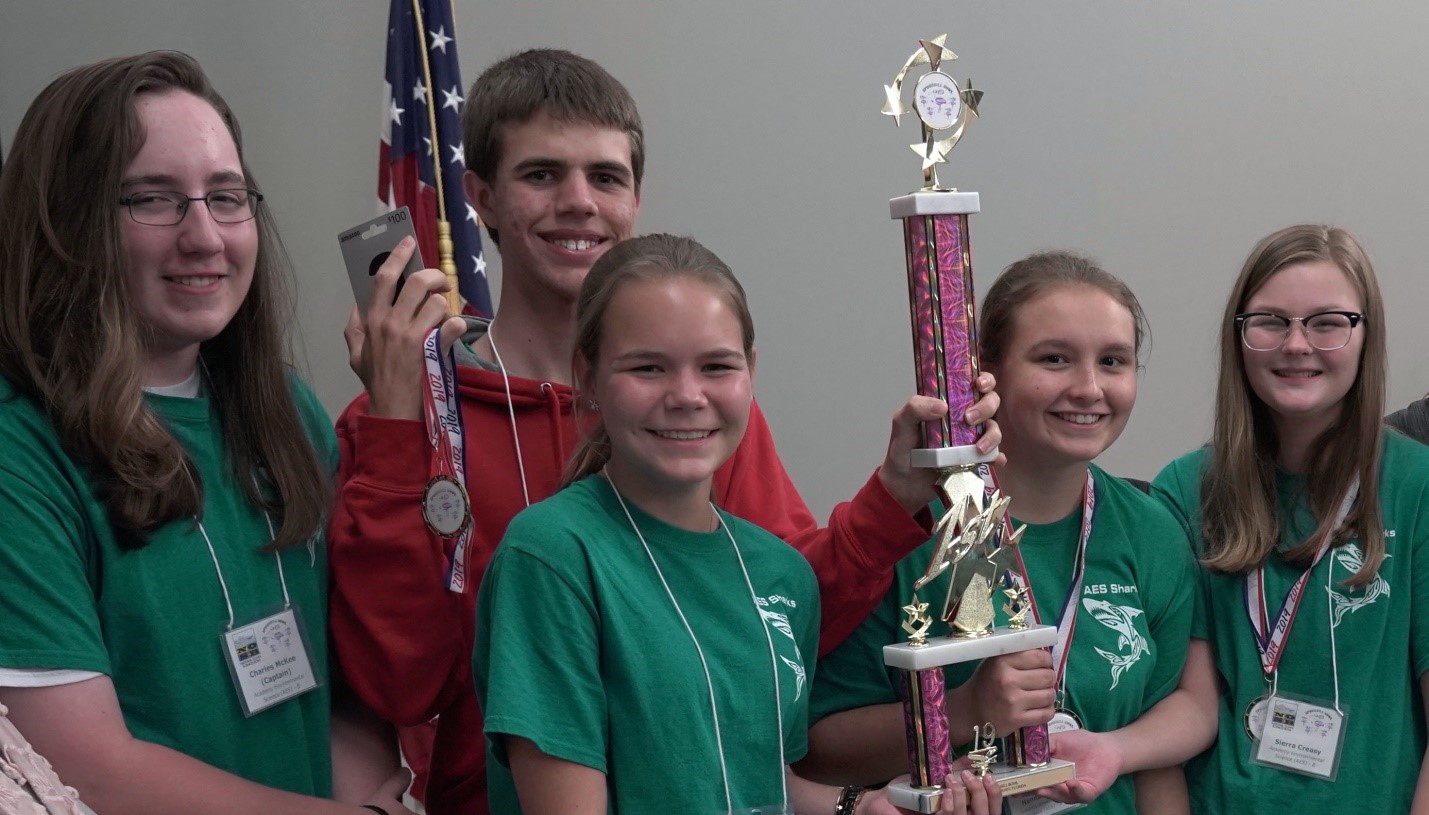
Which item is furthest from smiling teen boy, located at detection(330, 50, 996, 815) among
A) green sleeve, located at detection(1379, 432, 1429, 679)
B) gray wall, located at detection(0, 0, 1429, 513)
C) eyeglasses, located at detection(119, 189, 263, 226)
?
gray wall, located at detection(0, 0, 1429, 513)

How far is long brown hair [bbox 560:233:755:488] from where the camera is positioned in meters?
1.80

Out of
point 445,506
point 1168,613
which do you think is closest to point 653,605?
point 445,506

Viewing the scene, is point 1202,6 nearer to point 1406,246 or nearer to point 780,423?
point 1406,246

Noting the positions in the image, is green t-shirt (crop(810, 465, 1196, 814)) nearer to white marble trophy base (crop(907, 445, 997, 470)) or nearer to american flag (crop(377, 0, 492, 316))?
white marble trophy base (crop(907, 445, 997, 470))

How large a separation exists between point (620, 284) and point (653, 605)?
0.42 metres

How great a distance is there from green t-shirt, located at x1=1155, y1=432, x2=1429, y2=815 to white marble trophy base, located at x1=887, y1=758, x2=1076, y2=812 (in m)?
0.51

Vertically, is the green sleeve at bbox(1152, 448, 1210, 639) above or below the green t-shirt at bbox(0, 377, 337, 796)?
below

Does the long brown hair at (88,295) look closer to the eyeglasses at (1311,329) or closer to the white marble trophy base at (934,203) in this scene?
the white marble trophy base at (934,203)

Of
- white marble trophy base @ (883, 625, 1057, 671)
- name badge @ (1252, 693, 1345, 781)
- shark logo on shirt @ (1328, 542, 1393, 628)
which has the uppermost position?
white marble trophy base @ (883, 625, 1057, 671)

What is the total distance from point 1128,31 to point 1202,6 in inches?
9.6

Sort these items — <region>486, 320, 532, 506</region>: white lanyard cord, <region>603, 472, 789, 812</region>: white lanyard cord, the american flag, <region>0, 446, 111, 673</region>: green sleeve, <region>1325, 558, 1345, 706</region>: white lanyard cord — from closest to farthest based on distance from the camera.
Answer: <region>0, 446, 111, 673</region>: green sleeve
<region>603, 472, 789, 812</region>: white lanyard cord
<region>486, 320, 532, 506</region>: white lanyard cord
<region>1325, 558, 1345, 706</region>: white lanyard cord
the american flag

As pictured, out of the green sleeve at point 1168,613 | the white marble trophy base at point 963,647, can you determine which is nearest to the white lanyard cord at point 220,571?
the white marble trophy base at point 963,647

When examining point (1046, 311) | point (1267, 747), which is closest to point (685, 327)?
point (1046, 311)

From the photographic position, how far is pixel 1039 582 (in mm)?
2098
